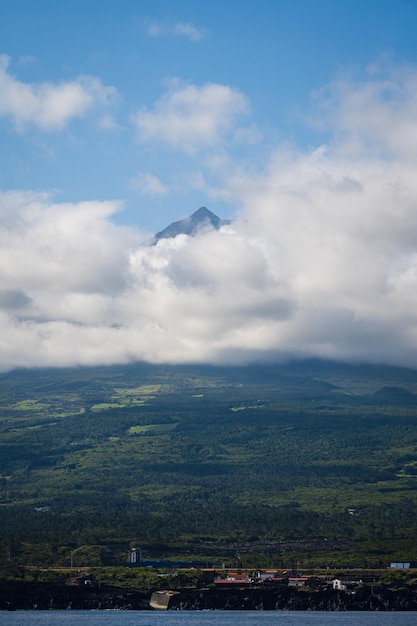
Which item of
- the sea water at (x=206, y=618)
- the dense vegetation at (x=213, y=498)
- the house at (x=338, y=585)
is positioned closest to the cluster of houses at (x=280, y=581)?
the house at (x=338, y=585)

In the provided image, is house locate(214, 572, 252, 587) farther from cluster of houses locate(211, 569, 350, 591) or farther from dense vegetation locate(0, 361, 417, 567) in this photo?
dense vegetation locate(0, 361, 417, 567)

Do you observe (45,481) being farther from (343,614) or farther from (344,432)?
(343,614)

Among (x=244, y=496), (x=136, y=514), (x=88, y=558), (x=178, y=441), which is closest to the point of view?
(x=88, y=558)

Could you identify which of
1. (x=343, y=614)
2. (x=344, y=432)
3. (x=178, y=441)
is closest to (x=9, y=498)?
(x=178, y=441)

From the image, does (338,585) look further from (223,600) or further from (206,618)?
(206,618)

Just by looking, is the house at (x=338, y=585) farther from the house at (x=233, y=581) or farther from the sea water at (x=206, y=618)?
the house at (x=233, y=581)

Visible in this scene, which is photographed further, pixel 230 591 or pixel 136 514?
pixel 136 514
